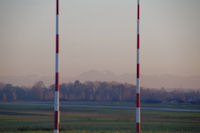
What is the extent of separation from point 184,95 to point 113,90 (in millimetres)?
21902

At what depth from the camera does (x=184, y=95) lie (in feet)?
329

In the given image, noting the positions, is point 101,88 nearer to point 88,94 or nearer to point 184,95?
point 88,94

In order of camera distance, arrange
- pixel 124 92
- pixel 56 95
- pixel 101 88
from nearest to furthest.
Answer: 1. pixel 56 95
2. pixel 124 92
3. pixel 101 88

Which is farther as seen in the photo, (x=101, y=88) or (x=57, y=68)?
(x=101, y=88)

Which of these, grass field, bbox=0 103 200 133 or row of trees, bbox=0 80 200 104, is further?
row of trees, bbox=0 80 200 104

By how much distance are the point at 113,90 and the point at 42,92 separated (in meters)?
22.7

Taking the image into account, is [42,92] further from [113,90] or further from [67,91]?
[113,90]

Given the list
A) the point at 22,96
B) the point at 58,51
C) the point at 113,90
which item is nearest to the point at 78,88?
the point at 113,90

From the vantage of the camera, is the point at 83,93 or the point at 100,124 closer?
the point at 100,124

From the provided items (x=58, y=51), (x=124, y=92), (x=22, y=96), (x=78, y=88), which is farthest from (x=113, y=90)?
(x=58, y=51)

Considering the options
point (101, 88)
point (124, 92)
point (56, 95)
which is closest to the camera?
point (56, 95)

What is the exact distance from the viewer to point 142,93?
102062 mm

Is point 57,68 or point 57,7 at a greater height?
point 57,7

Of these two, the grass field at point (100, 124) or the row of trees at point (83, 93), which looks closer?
the grass field at point (100, 124)
